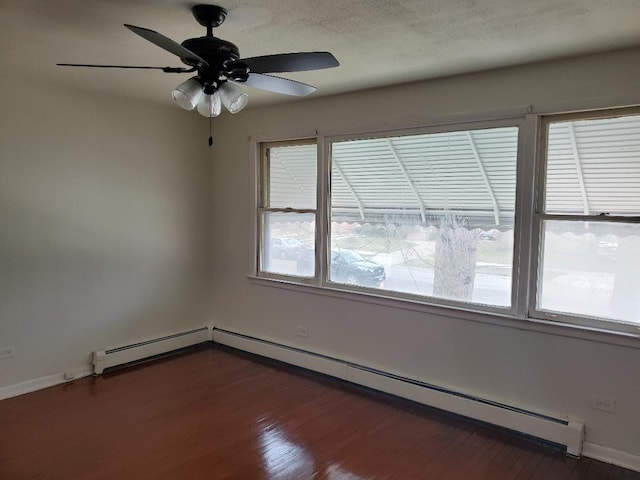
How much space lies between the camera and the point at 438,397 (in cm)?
338

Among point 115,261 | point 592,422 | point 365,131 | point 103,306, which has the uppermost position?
point 365,131

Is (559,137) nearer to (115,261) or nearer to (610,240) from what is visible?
(610,240)

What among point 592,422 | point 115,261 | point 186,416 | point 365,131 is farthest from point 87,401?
point 592,422

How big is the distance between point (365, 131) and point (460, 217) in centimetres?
104

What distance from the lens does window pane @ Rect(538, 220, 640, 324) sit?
2.72m

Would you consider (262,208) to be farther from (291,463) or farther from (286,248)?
(291,463)

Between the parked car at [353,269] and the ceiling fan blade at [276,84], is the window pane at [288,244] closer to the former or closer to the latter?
the parked car at [353,269]

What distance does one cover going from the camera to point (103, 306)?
4.06 m

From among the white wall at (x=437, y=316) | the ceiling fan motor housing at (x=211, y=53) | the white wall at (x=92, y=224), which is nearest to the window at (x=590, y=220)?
the white wall at (x=437, y=316)

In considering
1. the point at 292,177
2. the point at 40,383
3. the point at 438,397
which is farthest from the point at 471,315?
the point at 40,383

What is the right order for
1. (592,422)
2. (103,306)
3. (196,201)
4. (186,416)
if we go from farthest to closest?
(196,201) → (103,306) → (186,416) → (592,422)

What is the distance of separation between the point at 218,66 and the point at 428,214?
203 cm

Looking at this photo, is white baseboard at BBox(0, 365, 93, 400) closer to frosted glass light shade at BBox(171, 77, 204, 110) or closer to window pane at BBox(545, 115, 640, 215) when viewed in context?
frosted glass light shade at BBox(171, 77, 204, 110)

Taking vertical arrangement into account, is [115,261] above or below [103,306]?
above
